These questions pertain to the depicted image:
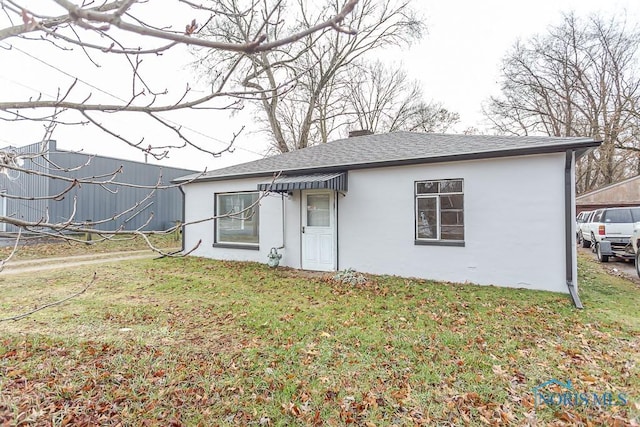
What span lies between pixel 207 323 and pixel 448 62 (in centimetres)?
1841

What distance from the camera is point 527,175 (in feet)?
21.5

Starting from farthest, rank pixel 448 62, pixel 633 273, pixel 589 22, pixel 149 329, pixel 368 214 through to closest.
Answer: pixel 589 22, pixel 448 62, pixel 633 273, pixel 368 214, pixel 149 329

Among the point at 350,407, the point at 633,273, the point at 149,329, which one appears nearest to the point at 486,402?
the point at 350,407

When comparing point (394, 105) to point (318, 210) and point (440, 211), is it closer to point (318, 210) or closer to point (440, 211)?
point (318, 210)

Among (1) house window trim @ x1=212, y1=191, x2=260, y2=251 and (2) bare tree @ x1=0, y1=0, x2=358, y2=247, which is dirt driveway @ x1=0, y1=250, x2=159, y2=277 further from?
(2) bare tree @ x1=0, y1=0, x2=358, y2=247

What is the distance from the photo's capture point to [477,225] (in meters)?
7.01

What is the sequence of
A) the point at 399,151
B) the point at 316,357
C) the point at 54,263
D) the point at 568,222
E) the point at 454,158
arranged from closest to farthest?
the point at 316,357
the point at 568,222
the point at 454,158
the point at 399,151
the point at 54,263

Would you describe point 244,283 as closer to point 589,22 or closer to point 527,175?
point 527,175

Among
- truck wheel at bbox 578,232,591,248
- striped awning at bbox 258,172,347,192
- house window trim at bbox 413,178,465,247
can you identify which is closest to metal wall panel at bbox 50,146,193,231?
striped awning at bbox 258,172,347,192

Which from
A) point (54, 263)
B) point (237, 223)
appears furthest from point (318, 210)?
point (54, 263)

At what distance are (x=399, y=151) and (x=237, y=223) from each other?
220 inches

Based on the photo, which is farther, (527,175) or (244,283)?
(244,283)

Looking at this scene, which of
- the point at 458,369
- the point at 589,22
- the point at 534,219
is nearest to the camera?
the point at 458,369

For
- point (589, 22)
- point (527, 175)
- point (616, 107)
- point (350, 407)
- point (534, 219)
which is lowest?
point (350, 407)
